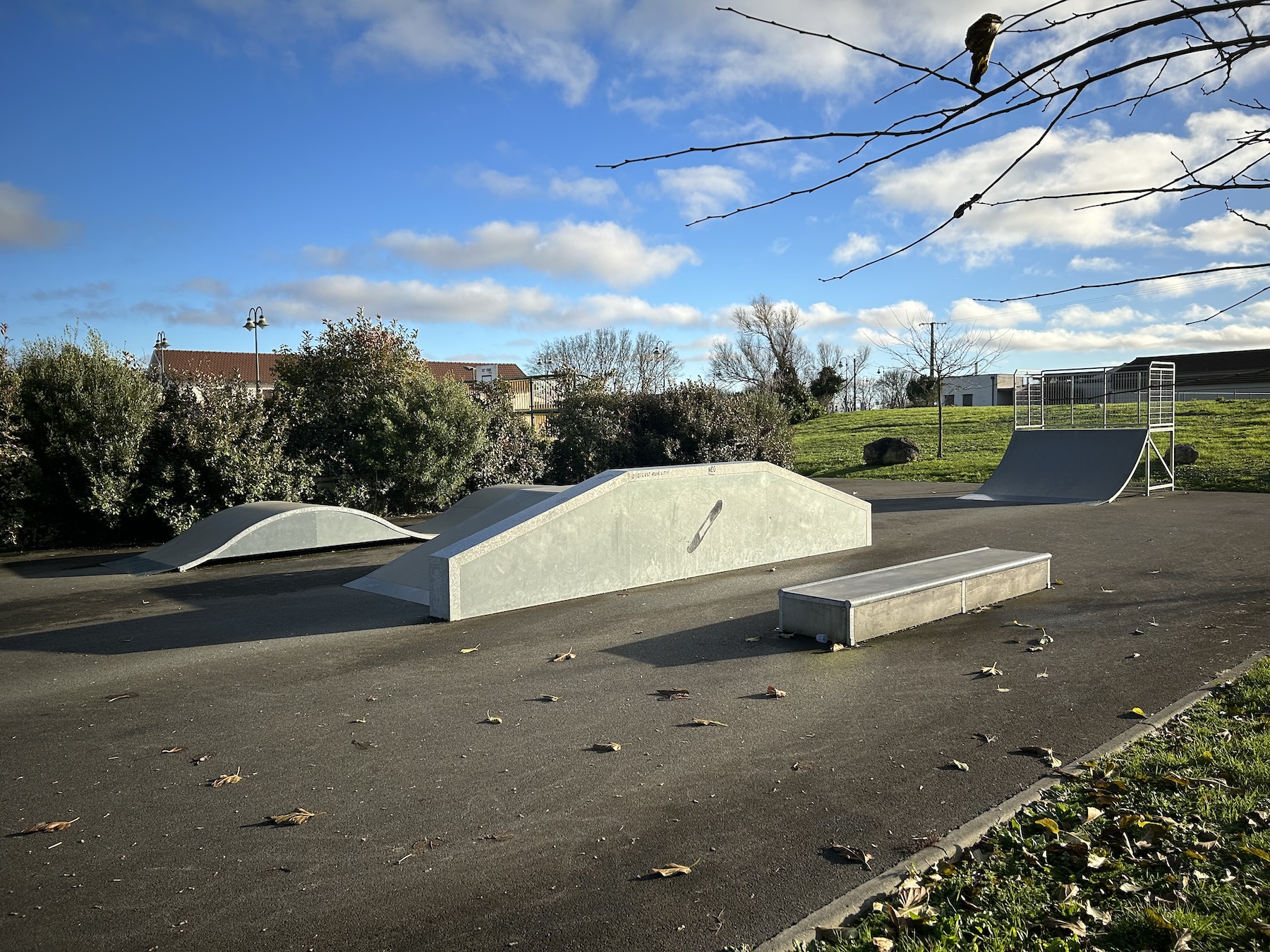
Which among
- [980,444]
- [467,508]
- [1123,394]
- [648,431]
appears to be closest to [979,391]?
[980,444]

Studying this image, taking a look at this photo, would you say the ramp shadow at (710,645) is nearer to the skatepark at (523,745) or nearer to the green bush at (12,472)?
the skatepark at (523,745)

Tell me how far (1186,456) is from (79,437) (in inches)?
1055

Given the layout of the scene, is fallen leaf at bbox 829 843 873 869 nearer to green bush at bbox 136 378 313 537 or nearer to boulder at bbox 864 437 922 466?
green bush at bbox 136 378 313 537

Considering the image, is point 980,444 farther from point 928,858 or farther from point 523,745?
point 928,858

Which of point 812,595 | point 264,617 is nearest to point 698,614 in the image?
point 812,595

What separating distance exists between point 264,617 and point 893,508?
13.1 meters

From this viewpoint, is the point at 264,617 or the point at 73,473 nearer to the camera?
the point at 264,617

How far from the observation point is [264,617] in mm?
8906

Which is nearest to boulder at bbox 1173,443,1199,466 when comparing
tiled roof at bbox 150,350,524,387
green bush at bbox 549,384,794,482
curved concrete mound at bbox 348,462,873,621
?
green bush at bbox 549,384,794,482

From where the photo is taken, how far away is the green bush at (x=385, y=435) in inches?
702

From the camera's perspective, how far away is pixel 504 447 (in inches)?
811

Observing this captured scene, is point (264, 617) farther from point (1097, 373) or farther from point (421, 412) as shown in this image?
point (1097, 373)

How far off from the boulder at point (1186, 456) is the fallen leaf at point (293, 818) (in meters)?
25.8

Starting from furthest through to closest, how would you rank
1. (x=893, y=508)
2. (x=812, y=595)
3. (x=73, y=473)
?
(x=893, y=508), (x=73, y=473), (x=812, y=595)
